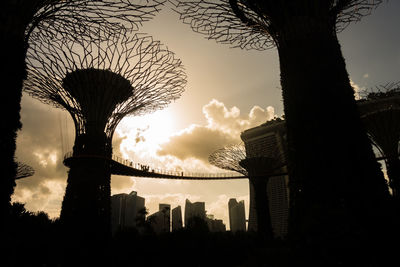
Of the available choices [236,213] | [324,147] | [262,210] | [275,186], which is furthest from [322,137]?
[236,213]

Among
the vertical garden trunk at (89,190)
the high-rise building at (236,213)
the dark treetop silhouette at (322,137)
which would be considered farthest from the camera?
the high-rise building at (236,213)

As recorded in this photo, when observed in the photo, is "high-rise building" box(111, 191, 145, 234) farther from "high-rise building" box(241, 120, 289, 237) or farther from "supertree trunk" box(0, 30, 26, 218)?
"supertree trunk" box(0, 30, 26, 218)

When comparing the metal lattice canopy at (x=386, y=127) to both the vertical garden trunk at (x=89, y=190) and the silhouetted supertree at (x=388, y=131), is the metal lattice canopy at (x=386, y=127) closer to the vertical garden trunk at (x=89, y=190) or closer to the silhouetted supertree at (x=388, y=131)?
the silhouetted supertree at (x=388, y=131)

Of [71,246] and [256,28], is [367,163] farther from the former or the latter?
[71,246]

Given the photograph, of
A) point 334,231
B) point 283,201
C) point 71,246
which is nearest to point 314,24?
point 334,231

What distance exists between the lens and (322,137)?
6.78m

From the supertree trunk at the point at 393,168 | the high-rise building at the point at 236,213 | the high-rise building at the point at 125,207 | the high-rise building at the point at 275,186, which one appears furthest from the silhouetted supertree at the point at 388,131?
the high-rise building at the point at 236,213

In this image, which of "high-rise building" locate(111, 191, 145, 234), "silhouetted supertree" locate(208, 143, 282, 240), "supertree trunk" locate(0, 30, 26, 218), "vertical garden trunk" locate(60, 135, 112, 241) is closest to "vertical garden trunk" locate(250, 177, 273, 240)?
"silhouetted supertree" locate(208, 143, 282, 240)

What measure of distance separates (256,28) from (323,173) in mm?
6259

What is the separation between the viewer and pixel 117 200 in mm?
81750

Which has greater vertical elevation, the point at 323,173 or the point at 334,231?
the point at 323,173

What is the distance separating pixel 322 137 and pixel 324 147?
10.0 inches

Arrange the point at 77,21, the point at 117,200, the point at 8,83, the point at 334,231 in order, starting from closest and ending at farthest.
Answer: the point at 334,231 < the point at 8,83 < the point at 77,21 < the point at 117,200

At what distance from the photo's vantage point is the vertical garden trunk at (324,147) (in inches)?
206
